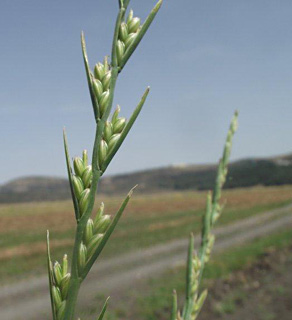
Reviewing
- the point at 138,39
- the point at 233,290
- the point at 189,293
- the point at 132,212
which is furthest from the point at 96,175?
the point at 132,212

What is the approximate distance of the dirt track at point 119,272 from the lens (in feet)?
50.7

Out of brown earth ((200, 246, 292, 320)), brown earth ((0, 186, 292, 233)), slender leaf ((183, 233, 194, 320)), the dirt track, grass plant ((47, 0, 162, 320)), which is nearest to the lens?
grass plant ((47, 0, 162, 320))

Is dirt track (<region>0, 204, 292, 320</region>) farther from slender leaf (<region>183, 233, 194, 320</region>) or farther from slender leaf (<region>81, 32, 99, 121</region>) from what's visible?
slender leaf (<region>81, 32, 99, 121</region>)

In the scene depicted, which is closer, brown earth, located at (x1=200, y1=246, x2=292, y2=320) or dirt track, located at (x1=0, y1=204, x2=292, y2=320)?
brown earth, located at (x1=200, y1=246, x2=292, y2=320)

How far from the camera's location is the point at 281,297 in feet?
45.6

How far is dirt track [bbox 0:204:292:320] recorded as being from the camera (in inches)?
608

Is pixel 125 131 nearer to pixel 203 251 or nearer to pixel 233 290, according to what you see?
pixel 203 251

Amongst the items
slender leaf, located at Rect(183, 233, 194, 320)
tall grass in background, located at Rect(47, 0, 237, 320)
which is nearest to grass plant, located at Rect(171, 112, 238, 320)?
slender leaf, located at Rect(183, 233, 194, 320)

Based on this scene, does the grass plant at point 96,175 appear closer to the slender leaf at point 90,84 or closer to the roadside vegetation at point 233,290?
the slender leaf at point 90,84

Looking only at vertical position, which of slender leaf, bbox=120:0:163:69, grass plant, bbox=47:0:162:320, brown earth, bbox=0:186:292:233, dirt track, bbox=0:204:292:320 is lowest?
brown earth, bbox=0:186:292:233

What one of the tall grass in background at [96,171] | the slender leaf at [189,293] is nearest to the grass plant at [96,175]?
the tall grass in background at [96,171]

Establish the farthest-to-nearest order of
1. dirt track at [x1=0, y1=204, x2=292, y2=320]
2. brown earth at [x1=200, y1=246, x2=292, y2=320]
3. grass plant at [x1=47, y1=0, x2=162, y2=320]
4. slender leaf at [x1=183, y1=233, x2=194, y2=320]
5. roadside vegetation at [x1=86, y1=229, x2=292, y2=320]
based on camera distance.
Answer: dirt track at [x1=0, y1=204, x2=292, y2=320]
roadside vegetation at [x1=86, y1=229, x2=292, y2=320]
brown earth at [x1=200, y1=246, x2=292, y2=320]
slender leaf at [x1=183, y1=233, x2=194, y2=320]
grass plant at [x1=47, y1=0, x2=162, y2=320]

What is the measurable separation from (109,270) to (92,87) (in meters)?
21.3

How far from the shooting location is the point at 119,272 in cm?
2052
